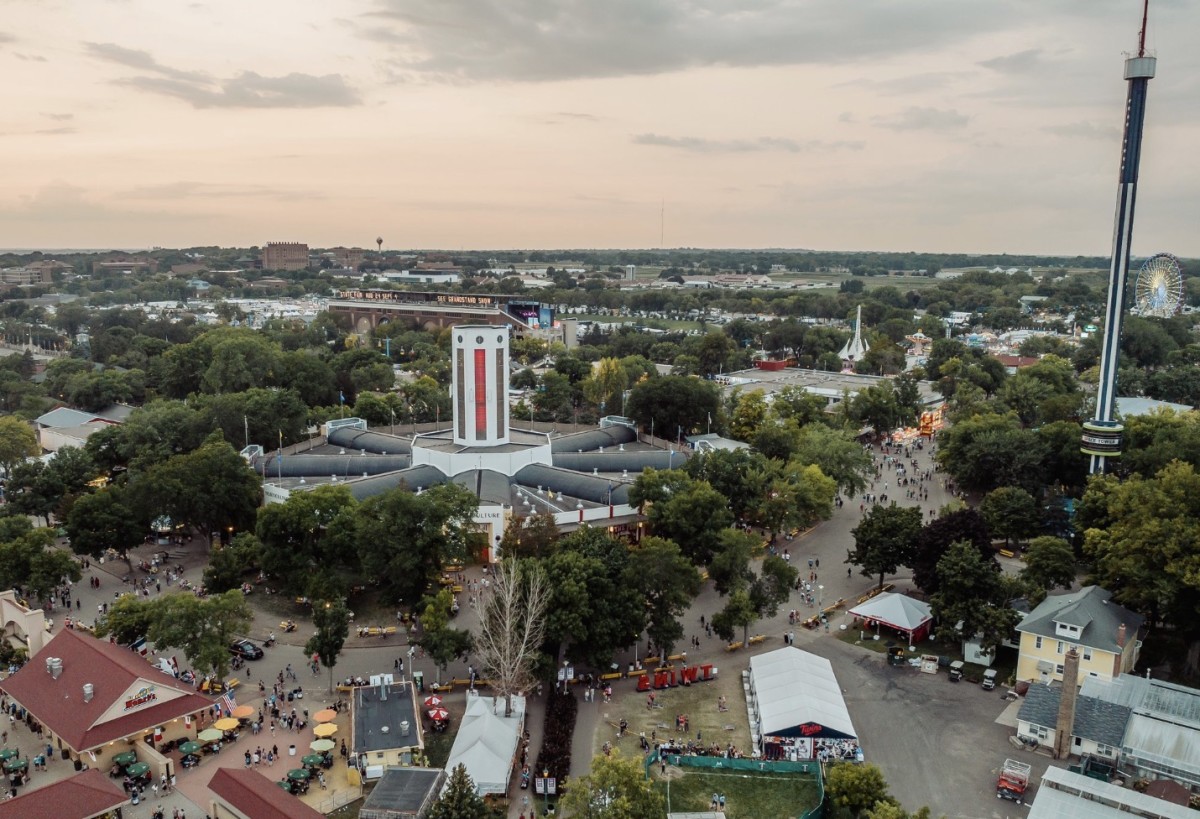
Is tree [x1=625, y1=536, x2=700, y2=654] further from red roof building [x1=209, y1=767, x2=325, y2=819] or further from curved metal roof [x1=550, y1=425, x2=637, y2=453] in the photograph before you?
curved metal roof [x1=550, y1=425, x2=637, y2=453]

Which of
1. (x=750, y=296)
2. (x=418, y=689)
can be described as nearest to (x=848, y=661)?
(x=418, y=689)

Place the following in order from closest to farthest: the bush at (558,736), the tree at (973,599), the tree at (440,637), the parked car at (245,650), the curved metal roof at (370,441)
Result: the bush at (558,736) → the tree at (440,637) → the tree at (973,599) → the parked car at (245,650) → the curved metal roof at (370,441)

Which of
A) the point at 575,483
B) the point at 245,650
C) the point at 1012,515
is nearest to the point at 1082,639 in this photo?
the point at 1012,515

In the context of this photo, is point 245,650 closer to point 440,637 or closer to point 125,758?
point 125,758

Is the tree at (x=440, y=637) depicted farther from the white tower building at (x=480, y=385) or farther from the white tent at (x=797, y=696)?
the white tower building at (x=480, y=385)

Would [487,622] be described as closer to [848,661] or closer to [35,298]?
[848,661]

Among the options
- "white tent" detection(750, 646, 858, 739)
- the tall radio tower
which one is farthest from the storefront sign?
the tall radio tower

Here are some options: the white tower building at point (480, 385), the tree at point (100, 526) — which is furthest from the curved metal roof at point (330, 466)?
the tree at point (100, 526)

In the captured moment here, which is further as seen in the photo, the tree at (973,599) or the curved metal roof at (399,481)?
the curved metal roof at (399,481)
